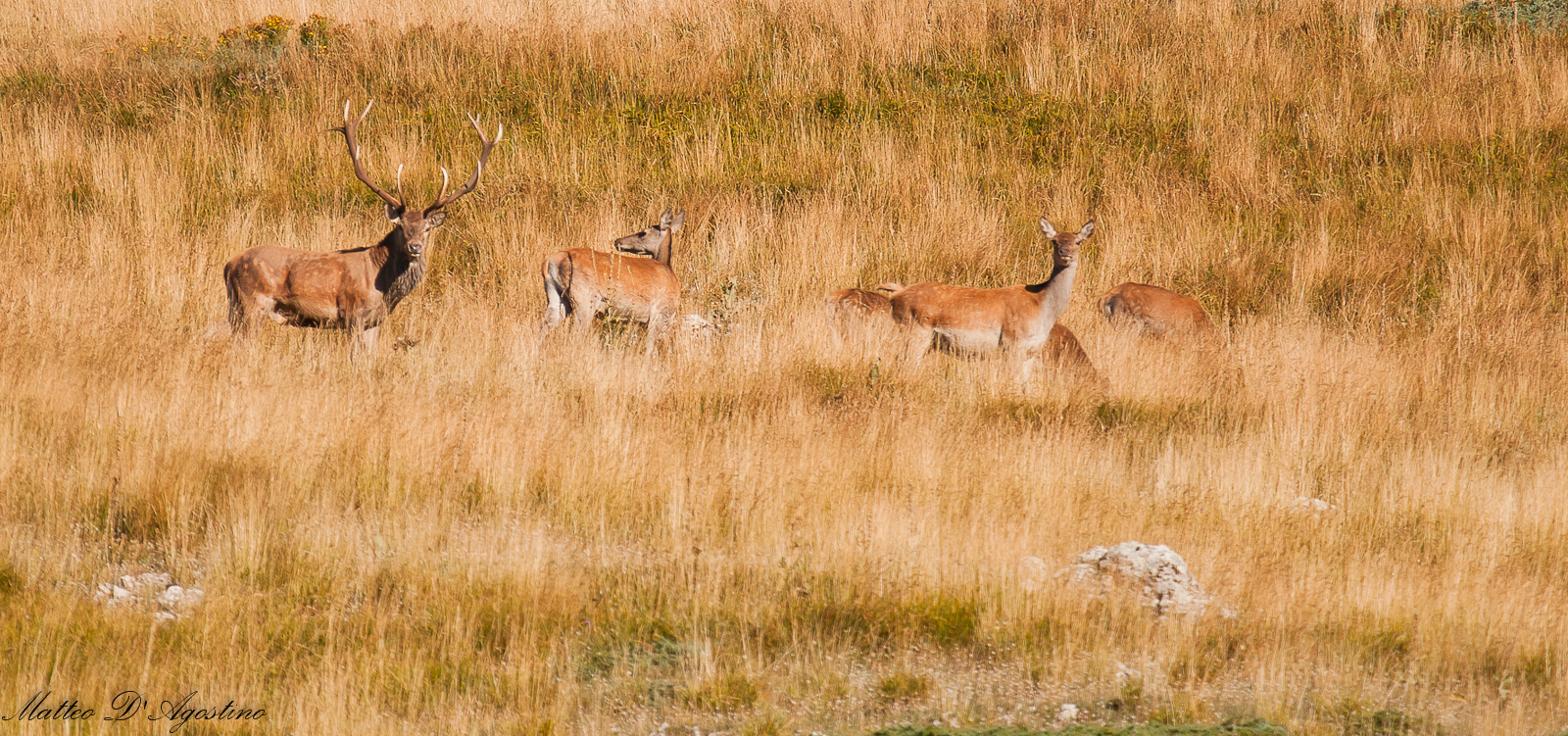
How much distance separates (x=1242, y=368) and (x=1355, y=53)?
6.77 meters

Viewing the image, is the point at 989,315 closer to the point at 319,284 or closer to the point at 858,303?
the point at 858,303

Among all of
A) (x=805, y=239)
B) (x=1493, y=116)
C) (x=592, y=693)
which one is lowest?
(x=592, y=693)

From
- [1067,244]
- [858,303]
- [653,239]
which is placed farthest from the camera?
[653,239]

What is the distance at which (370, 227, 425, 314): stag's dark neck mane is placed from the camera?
8719mm

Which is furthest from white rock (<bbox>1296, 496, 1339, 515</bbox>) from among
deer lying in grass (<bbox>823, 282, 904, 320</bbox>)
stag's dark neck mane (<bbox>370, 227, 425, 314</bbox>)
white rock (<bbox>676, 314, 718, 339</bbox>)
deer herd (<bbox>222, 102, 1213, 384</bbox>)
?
stag's dark neck mane (<bbox>370, 227, 425, 314</bbox>)

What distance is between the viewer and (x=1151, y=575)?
17.4 ft

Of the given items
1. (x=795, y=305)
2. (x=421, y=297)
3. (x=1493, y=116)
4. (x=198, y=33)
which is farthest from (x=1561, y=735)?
(x=198, y=33)

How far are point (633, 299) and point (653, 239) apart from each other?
100 centimetres

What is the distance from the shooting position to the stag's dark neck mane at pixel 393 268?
8719mm

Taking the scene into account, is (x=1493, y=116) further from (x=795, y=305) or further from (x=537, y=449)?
(x=537, y=449)

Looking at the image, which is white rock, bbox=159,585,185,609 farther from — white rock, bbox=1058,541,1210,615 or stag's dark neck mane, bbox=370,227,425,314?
stag's dark neck mane, bbox=370,227,425,314

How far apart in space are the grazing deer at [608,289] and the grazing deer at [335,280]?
1.03m

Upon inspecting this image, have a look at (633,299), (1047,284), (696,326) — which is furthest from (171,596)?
(1047,284)

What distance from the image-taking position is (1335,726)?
446cm
